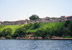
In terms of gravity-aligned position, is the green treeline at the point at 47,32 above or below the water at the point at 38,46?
below

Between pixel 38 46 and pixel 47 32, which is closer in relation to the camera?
pixel 38 46

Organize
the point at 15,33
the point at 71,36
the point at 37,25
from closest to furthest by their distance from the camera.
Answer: the point at 71,36
the point at 15,33
the point at 37,25

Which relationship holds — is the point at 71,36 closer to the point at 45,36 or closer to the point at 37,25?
the point at 45,36

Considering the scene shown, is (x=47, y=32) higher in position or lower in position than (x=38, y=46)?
lower

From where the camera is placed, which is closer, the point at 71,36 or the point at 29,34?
the point at 71,36

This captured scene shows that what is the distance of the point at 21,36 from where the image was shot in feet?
401

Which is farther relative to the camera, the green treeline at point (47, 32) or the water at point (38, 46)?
the green treeline at point (47, 32)

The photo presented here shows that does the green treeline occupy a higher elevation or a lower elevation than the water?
lower

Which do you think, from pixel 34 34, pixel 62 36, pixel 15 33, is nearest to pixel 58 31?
pixel 62 36

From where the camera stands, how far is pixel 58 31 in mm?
115812

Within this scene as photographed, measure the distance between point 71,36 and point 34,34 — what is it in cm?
2467

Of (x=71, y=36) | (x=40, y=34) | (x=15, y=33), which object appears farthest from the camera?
(x=15, y=33)

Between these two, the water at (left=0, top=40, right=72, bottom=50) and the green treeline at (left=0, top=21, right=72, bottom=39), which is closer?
the water at (left=0, top=40, right=72, bottom=50)

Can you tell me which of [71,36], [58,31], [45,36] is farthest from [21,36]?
[71,36]
